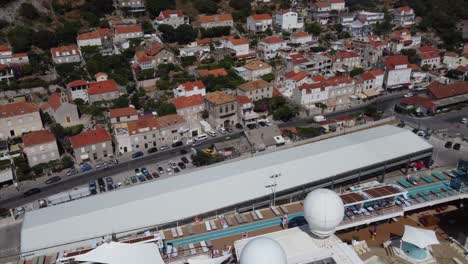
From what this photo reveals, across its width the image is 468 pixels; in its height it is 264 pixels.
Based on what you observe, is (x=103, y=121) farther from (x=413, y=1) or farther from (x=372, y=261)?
(x=413, y=1)

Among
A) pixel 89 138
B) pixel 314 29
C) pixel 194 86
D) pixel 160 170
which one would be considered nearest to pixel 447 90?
pixel 314 29

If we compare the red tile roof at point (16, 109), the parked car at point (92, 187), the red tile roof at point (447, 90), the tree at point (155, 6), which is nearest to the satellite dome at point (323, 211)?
the parked car at point (92, 187)

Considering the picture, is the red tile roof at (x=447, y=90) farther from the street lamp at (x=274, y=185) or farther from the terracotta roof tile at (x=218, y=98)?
the street lamp at (x=274, y=185)

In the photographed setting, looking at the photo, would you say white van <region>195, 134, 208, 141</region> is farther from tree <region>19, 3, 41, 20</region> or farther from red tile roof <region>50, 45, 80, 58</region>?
tree <region>19, 3, 41, 20</region>

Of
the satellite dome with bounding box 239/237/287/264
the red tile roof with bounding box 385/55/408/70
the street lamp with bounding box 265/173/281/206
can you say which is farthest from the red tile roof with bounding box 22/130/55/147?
the red tile roof with bounding box 385/55/408/70

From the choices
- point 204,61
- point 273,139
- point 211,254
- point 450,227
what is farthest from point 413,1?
point 211,254
